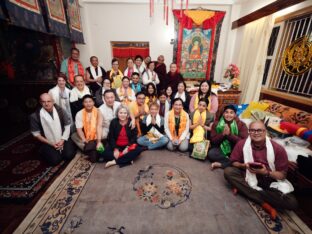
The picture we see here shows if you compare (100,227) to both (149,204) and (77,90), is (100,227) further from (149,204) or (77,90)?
(77,90)

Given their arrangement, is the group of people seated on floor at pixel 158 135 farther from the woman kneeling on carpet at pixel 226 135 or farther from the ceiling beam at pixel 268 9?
the ceiling beam at pixel 268 9

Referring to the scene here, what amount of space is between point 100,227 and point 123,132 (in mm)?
1323

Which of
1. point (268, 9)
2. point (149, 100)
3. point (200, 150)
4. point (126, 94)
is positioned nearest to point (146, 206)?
point (200, 150)

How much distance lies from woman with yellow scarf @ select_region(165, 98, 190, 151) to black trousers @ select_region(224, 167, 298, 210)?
95 cm

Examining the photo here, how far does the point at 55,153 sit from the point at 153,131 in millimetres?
1649

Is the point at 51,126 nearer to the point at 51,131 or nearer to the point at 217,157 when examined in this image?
the point at 51,131

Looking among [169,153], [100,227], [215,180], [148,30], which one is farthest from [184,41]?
Result: [100,227]

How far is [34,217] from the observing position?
1530 millimetres

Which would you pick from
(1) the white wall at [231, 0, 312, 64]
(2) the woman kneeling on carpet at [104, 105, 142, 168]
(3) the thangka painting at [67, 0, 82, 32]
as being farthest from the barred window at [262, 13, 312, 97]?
(3) the thangka painting at [67, 0, 82, 32]

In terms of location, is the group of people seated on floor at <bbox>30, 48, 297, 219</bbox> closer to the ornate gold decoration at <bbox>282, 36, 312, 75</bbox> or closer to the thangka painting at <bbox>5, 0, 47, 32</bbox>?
the thangka painting at <bbox>5, 0, 47, 32</bbox>

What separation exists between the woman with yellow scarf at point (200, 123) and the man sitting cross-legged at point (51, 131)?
7.09 ft

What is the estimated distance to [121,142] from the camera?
2.50 m

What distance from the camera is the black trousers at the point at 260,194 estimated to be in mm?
1550

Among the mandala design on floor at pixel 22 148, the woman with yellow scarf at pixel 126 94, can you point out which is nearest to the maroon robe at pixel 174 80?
the woman with yellow scarf at pixel 126 94
